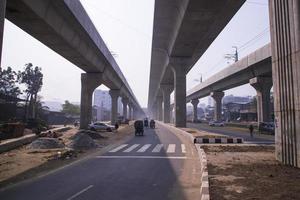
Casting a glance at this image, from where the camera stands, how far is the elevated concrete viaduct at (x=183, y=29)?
1029 inches

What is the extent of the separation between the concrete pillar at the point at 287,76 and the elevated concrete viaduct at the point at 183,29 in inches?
407

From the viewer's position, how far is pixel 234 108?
155125mm

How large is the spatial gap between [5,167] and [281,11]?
14964mm

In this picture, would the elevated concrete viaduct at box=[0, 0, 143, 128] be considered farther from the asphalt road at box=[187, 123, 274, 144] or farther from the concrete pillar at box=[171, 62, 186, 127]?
the asphalt road at box=[187, 123, 274, 144]

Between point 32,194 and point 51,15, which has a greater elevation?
point 51,15

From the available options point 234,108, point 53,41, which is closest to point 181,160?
point 53,41

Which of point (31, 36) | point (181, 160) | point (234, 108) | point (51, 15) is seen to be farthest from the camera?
point (234, 108)

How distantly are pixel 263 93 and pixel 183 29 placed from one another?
2691cm

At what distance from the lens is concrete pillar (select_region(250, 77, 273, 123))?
49938 mm

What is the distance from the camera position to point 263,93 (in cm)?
5231

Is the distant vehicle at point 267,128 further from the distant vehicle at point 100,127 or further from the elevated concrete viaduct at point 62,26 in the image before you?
the elevated concrete viaduct at point 62,26

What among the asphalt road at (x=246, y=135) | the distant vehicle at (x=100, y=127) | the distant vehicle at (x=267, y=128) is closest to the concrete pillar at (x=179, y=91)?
the asphalt road at (x=246, y=135)

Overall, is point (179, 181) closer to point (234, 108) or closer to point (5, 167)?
point (5, 167)

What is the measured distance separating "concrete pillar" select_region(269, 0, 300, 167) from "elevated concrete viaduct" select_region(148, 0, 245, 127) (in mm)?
10329
